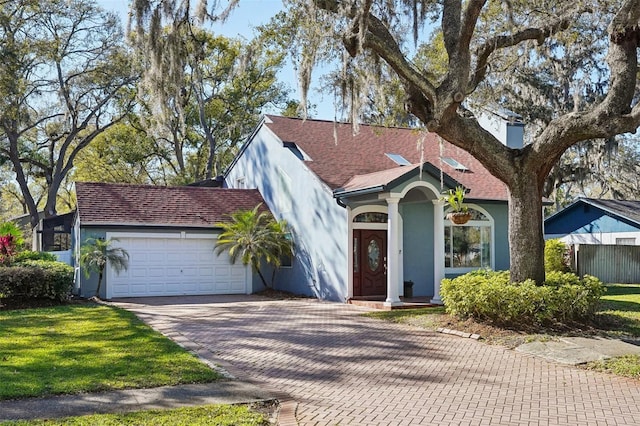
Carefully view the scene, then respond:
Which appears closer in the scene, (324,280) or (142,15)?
(142,15)

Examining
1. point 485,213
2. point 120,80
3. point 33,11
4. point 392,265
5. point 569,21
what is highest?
point 33,11

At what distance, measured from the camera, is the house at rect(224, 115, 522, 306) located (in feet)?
51.2

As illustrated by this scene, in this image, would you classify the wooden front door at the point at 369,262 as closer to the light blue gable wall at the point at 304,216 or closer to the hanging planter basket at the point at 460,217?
the light blue gable wall at the point at 304,216

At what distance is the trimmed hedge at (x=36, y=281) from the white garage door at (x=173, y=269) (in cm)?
208

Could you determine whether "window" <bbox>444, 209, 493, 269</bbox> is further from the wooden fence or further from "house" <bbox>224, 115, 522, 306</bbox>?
the wooden fence

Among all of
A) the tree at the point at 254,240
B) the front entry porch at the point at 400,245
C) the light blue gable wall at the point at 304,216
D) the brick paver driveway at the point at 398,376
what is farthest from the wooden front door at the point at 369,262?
the brick paver driveway at the point at 398,376

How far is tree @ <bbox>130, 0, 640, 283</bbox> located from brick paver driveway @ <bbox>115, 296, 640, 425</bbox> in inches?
128

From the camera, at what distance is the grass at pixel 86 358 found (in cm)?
722

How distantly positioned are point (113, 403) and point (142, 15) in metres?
8.43

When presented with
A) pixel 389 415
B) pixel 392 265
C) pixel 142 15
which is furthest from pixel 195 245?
pixel 389 415

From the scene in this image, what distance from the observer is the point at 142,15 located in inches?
473

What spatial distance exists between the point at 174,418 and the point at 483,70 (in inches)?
375

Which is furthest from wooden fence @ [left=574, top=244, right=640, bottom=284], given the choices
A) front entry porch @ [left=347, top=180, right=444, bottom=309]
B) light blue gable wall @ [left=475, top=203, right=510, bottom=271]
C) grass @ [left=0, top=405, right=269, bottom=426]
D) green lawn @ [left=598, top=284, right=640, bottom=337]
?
grass @ [left=0, top=405, right=269, bottom=426]

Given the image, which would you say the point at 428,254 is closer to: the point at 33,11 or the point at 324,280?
the point at 324,280
